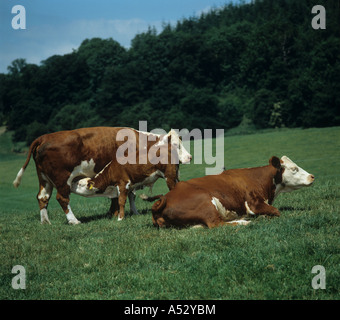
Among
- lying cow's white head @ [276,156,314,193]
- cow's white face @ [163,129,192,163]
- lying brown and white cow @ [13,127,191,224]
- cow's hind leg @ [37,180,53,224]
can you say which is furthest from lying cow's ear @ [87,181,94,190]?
lying cow's white head @ [276,156,314,193]

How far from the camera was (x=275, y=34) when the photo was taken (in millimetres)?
84562

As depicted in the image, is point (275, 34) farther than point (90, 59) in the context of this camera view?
No

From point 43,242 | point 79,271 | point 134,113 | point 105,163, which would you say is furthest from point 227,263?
point 134,113

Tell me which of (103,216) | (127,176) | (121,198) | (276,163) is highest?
(276,163)

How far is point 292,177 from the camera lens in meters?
10.6

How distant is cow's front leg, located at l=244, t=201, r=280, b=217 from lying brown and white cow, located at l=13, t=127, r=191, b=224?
108 inches

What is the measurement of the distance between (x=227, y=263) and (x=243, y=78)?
90.4 metres

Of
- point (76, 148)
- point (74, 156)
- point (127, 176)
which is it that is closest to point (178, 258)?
point (127, 176)

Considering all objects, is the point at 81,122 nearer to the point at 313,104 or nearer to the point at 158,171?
the point at 313,104

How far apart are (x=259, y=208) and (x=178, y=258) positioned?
3043mm

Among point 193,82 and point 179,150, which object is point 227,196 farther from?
point 193,82

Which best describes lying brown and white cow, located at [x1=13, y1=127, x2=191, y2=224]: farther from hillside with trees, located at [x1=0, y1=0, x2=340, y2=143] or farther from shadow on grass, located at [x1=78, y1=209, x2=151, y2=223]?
hillside with trees, located at [x1=0, y1=0, x2=340, y2=143]

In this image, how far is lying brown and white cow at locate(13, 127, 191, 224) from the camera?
12.2 meters

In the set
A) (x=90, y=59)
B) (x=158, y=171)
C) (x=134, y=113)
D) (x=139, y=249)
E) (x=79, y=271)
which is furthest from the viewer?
(x=90, y=59)
